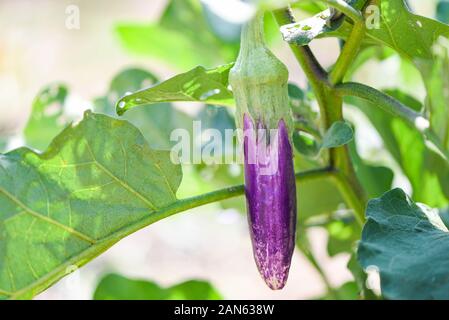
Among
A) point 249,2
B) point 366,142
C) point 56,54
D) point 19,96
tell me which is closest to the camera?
point 249,2

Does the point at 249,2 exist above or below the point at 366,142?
above

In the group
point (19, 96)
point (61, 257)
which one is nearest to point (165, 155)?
point (61, 257)

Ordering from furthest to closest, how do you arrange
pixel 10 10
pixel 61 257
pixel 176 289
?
pixel 10 10 → pixel 176 289 → pixel 61 257

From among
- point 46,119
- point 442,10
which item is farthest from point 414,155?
point 46,119

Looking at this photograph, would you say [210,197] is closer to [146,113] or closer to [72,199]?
[72,199]
